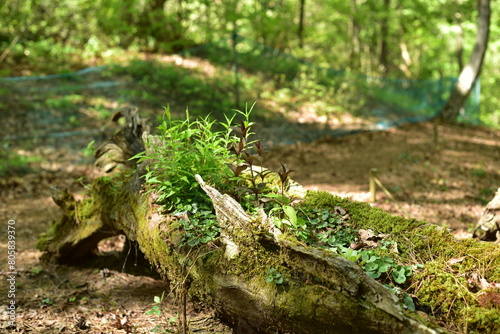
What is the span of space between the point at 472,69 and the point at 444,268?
448 inches

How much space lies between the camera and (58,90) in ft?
30.8

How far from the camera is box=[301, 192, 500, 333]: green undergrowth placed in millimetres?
1906

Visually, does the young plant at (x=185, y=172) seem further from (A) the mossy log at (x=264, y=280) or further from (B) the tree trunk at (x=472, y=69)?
(B) the tree trunk at (x=472, y=69)

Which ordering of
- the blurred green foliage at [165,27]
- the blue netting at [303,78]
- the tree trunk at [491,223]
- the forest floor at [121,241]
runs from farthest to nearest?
the blurred green foliage at [165,27], the blue netting at [303,78], the tree trunk at [491,223], the forest floor at [121,241]

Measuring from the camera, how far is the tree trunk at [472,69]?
11078 millimetres

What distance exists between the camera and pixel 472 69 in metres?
11.6

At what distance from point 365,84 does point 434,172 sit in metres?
5.71

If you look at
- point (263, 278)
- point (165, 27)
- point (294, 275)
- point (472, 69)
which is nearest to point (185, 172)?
point (263, 278)

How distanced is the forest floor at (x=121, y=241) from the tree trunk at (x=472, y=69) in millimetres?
546

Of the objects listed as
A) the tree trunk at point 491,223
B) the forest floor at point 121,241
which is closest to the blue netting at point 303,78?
the forest floor at point 121,241

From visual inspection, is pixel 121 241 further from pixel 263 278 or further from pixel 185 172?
pixel 263 278

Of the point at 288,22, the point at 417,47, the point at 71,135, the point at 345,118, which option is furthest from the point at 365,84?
Answer: the point at 417,47

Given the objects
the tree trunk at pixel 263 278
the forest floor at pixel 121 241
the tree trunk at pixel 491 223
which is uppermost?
the tree trunk at pixel 263 278

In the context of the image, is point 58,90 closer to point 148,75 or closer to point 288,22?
point 148,75
